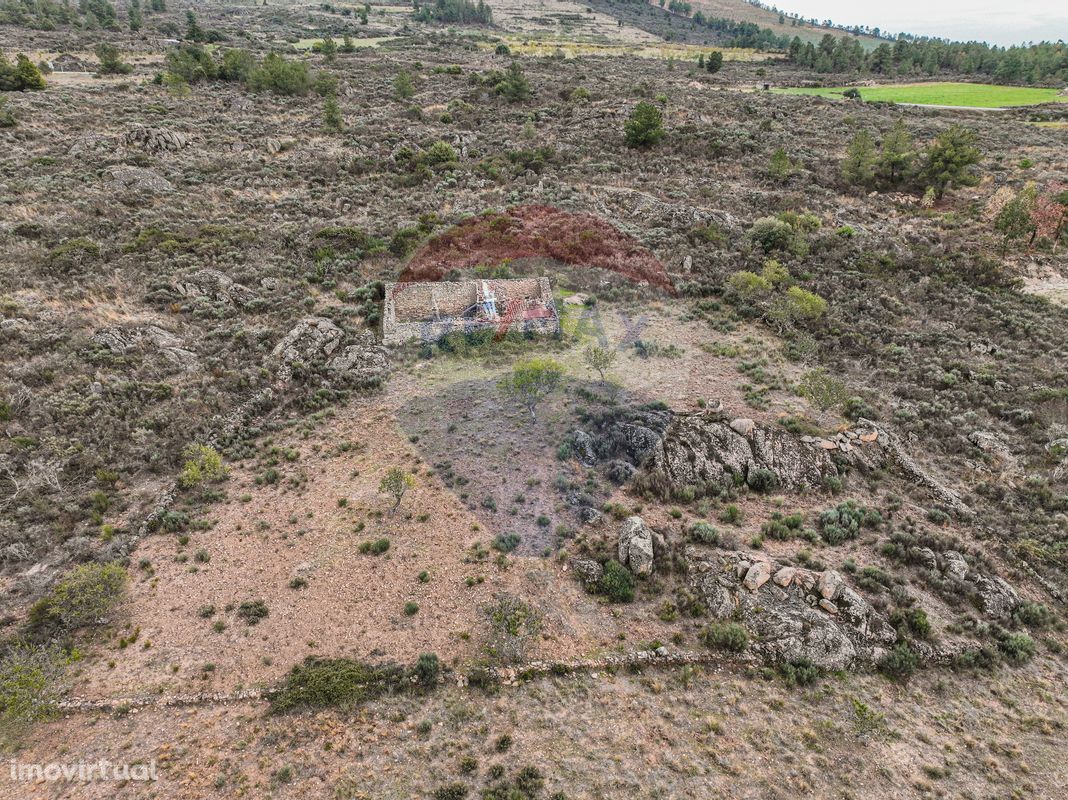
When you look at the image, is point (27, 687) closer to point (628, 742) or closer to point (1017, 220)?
point (628, 742)

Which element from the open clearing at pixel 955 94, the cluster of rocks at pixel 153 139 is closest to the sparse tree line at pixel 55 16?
the cluster of rocks at pixel 153 139

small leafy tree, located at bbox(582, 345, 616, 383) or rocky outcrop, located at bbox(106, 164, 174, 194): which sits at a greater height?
rocky outcrop, located at bbox(106, 164, 174, 194)

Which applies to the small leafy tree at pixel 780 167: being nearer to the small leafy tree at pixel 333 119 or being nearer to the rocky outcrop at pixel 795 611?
the rocky outcrop at pixel 795 611

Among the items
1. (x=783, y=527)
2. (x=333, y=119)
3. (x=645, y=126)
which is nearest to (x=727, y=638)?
(x=783, y=527)

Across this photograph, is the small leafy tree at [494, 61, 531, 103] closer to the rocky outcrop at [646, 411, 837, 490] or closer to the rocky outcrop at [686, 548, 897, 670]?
the rocky outcrop at [646, 411, 837, 490]

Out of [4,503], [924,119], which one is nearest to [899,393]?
[4,503]

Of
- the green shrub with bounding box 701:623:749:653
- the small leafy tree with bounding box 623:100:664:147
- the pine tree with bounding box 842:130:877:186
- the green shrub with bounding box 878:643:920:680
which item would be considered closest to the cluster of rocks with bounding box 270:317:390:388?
the green shrub with bounding box 701:623:749:653
